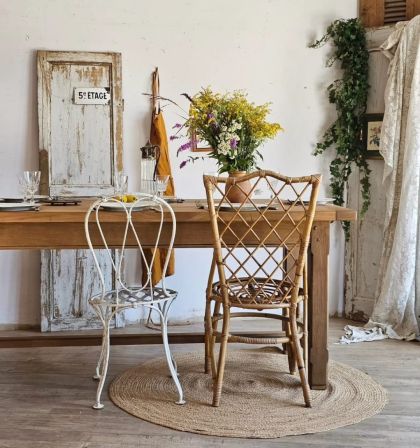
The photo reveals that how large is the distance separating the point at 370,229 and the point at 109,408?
2.47 meters

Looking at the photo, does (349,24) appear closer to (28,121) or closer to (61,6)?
(61,6)

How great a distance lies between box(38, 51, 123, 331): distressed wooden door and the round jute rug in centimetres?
107

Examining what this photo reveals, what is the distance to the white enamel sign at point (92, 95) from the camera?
4.30 meters

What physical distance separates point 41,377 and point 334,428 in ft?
5.07

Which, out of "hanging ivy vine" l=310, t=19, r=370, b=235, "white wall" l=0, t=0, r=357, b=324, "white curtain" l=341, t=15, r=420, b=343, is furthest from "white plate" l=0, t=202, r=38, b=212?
"hanging ivy vine" l=310, t=19, r=370, b=235

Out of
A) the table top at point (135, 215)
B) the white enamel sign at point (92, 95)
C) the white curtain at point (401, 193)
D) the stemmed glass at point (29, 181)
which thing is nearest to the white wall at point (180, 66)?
the white enamel sign at point (92, 95)

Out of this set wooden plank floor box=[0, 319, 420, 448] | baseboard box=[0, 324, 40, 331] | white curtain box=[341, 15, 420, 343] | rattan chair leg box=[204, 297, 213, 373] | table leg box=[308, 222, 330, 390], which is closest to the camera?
wooden plank floor box=[0, 319, 420, 448]

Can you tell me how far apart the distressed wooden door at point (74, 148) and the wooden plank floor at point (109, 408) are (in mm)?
557

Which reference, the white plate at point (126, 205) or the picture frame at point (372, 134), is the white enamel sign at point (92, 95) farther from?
the picture frame at point (372, 134)

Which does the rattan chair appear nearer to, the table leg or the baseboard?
the table leg

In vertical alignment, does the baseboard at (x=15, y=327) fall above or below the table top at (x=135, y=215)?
below

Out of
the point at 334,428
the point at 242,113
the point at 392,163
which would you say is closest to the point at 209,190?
the point at 242,113

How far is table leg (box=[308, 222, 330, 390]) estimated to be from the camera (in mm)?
3016

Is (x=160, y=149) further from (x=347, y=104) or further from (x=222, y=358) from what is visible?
(x=222, y=358)
